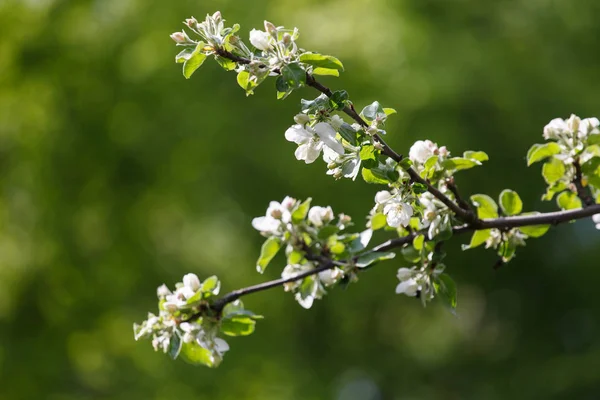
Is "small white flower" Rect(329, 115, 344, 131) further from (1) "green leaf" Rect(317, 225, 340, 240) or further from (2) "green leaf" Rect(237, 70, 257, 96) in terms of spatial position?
(1) "green leaf" Rect(317, 225, 340, 240)

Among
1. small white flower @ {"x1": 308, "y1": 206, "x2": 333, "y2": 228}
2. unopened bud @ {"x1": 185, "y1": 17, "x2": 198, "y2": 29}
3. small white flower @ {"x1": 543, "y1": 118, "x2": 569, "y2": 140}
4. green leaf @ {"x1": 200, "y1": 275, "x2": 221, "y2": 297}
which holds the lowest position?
green leaf @ {"x1": 200, "y1": 275, "x2": 221, "y2": 297}

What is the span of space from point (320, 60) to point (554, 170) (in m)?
0.49

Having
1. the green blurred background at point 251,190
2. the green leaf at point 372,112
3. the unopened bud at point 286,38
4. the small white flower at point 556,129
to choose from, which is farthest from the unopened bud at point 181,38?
the green blurred background at point 251,190

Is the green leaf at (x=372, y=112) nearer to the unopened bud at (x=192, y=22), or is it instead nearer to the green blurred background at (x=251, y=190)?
the unopened bud at (x=192, y=22)

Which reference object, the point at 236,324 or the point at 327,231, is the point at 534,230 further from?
the point at 236,324

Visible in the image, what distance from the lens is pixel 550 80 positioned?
475cm

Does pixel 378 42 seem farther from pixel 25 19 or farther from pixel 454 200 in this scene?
pixel 454 200

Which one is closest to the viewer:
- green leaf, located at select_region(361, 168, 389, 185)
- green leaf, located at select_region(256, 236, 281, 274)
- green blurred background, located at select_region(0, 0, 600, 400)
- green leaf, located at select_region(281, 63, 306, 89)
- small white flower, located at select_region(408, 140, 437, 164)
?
green leaf, located at select_region(281, 63, 306, 89)

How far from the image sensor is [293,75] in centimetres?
100

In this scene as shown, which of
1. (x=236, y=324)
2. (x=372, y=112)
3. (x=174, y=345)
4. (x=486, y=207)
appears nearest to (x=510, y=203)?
(x=486, y=207)

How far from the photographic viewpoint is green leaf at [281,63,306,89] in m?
0.99

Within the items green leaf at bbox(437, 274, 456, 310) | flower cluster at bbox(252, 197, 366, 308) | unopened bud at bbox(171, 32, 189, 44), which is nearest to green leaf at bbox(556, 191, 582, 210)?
green leaf at bbox(437, 274, 456, 310)

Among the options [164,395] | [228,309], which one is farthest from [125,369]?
[228,309]

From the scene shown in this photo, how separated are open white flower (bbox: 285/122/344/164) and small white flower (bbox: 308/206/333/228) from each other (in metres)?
0.22
